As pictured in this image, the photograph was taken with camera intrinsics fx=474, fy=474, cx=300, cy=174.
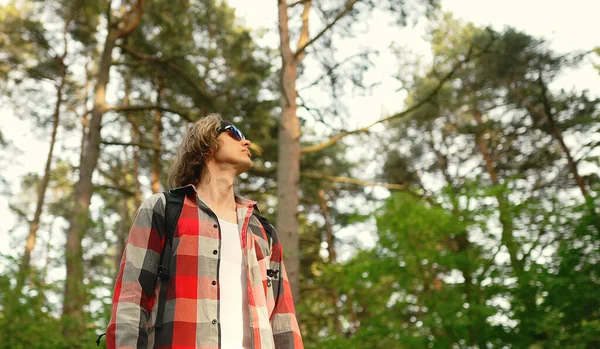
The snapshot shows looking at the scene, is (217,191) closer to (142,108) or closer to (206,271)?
(206,271)

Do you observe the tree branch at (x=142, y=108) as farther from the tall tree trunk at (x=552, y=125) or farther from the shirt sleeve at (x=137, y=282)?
the tall tree trunk at (x=552, y=125)

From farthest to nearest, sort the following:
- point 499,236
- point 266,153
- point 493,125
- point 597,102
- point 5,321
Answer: point 493,125, point 597,102, point 266,153, point 499,236, point 5,321

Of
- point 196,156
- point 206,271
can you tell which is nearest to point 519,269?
point 196,156

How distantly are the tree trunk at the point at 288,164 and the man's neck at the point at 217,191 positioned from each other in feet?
13.1

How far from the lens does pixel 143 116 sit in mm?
12984

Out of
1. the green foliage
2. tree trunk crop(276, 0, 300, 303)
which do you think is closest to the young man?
tree trunk crop(276, 0, 300, 303)

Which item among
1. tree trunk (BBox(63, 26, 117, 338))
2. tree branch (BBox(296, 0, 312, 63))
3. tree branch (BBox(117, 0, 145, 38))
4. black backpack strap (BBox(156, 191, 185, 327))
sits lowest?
black backpack strap (BBox(156, 191, 185, 327))

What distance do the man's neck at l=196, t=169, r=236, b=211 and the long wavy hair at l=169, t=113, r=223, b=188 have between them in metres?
0.06

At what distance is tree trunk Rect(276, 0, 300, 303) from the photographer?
6.49 meters

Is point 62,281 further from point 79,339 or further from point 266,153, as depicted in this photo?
point 266,153

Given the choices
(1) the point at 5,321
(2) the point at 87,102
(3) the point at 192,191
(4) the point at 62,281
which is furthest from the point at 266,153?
(3) the point at 192,191

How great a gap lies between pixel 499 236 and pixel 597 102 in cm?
750

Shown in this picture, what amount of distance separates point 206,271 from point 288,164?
5.09 meters

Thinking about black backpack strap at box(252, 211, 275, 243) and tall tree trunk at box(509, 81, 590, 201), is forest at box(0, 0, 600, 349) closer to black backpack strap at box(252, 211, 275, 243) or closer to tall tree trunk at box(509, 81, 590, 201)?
tall tree trunk at box(509, 81, 590, 201)
